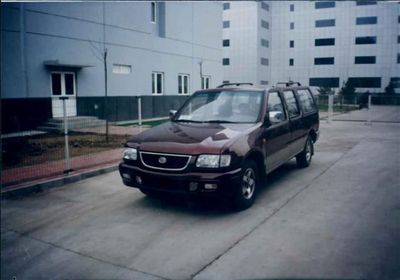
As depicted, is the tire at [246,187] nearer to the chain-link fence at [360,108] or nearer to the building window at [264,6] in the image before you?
the chain-link fence at [360,108]

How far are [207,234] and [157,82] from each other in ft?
62.8

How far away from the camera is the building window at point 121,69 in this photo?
1956 centimetres

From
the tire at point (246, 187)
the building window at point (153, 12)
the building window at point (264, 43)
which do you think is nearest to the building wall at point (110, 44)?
the building window at point (153, 12)

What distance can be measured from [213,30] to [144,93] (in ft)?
30.2


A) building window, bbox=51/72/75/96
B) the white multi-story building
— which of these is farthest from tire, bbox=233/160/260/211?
the white multi-story building

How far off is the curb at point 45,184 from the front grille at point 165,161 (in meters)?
2.56

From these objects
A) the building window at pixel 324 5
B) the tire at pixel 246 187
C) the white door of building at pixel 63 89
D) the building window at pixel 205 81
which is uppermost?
the building window at pixel 324 5

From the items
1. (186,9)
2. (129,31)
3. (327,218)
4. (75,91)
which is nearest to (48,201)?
(327,218)

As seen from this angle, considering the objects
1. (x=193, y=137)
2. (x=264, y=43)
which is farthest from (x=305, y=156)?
(x=264, y=43)

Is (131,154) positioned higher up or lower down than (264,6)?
lower down

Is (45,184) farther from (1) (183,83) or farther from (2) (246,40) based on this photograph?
(2) (246,40)

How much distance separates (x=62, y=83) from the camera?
16562mm

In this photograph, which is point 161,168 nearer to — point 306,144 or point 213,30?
point 306,144

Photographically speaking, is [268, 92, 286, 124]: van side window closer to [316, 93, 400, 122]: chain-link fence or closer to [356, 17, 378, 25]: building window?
[316, 93, 400, 122]: chain-link fence
